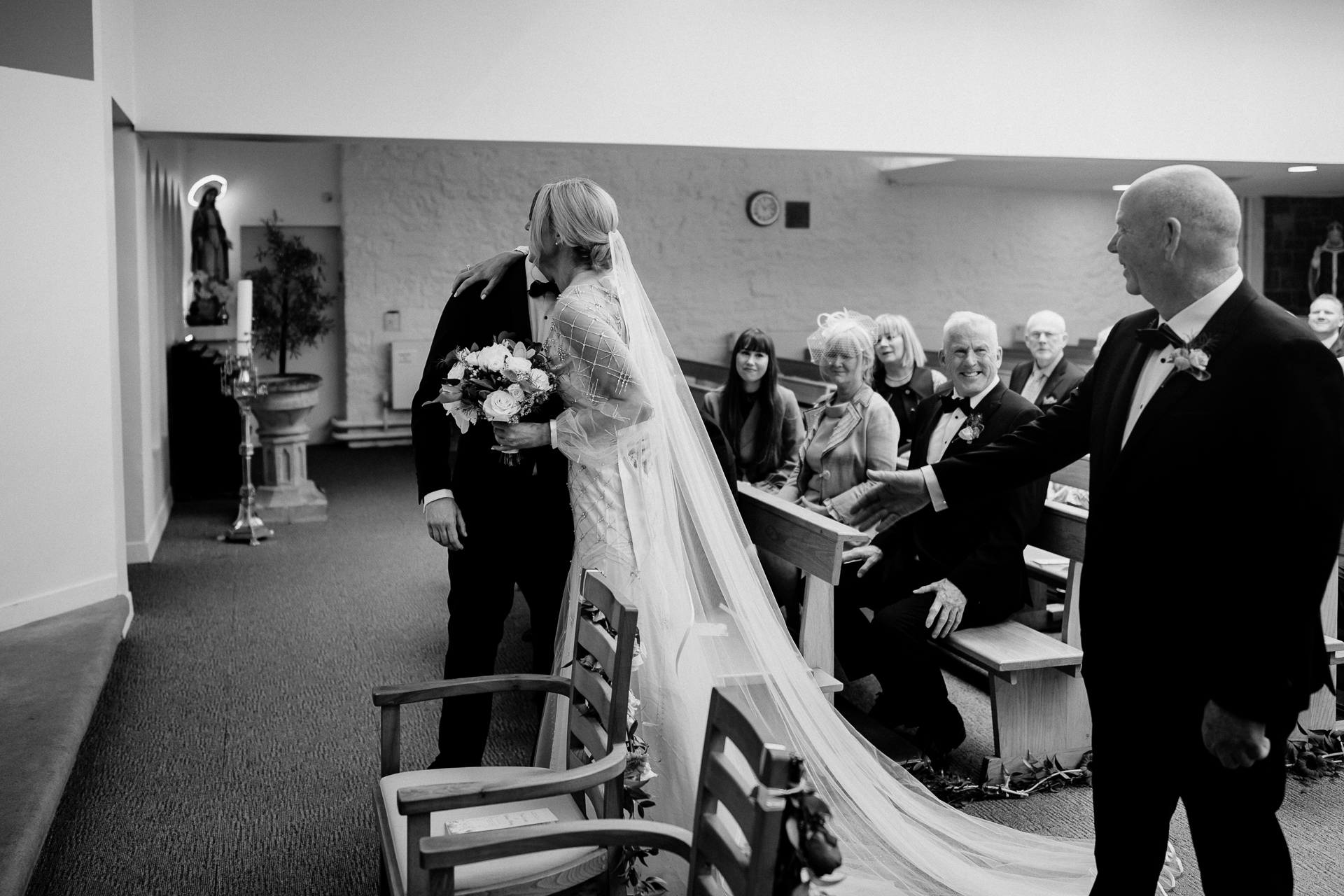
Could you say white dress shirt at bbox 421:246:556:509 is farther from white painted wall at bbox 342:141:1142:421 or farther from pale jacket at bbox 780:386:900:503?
white painted wall at bbox 342:141:1142:421

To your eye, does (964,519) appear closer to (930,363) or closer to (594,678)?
(594,678)

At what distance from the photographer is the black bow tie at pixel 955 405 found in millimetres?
3719

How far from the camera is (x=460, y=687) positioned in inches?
91.4

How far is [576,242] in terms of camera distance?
275cm

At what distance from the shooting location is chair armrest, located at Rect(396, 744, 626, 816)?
5.92 ft

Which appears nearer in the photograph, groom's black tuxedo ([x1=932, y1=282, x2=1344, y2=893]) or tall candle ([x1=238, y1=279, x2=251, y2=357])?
groom's black tuxedo ([x1=932, y1=282, x2=1344, y2=893])

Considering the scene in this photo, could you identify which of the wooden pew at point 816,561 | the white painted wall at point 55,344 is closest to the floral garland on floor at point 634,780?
the wooden pew at point 816,561

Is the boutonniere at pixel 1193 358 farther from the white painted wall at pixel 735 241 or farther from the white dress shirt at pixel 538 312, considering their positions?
the white painted wall at pixel 735 241

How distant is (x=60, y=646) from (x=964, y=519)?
3180 millimetres

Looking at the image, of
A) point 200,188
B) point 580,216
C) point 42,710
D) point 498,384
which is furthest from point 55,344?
point 200,188

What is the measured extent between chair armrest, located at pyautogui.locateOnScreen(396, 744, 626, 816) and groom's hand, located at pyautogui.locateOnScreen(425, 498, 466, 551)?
99 centimetres

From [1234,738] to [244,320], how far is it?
5.98 m

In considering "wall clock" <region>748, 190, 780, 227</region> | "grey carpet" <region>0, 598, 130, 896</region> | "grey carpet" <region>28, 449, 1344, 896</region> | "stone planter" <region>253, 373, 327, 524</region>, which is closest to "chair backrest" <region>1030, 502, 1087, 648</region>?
"grey carpet" <region>28, 449, 1344, 896</region>

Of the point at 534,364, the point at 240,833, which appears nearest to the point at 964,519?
the point at 534,364
